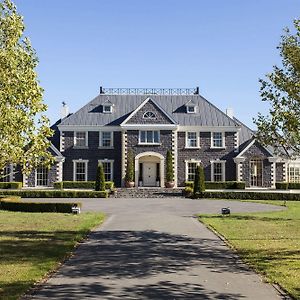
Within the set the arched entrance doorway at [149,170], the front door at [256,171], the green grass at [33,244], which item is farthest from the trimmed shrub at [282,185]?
the green grass at [33,244]

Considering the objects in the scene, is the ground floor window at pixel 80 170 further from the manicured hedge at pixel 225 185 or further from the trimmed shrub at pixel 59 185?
the manicured hedge at pixel 225 185

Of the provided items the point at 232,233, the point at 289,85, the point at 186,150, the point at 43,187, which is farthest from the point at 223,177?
the point at 289,85

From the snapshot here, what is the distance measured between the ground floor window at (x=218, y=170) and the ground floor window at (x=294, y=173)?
7.73 m

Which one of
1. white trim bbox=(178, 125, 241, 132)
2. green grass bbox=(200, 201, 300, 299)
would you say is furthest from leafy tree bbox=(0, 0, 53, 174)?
white trim bbox=(178, 125, 241, 132)

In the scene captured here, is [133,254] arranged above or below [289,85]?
below

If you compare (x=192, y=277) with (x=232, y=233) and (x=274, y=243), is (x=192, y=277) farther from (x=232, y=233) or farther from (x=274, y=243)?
(x=232, y=233)

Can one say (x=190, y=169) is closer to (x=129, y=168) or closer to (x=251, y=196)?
(x=129, y=168)

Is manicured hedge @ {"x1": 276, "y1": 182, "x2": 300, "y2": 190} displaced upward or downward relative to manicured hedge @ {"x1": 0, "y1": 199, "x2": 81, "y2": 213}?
upward

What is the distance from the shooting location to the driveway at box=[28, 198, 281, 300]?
912cm

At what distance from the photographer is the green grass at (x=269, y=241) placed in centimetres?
1092

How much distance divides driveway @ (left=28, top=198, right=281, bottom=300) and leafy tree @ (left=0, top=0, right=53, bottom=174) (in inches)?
163

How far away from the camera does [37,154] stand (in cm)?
1720

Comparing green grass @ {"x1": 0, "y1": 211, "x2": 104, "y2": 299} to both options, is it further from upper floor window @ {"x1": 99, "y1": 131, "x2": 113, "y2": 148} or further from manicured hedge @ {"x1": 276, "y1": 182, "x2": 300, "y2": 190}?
manicured hedge @ {"x1": 276, "y1": 182, "x2": 300, "y2": 190}

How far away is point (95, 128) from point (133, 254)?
37.5m
